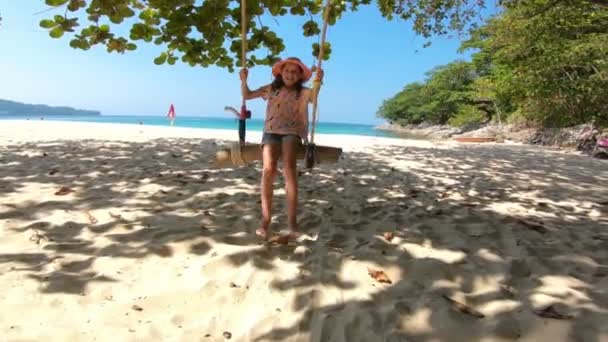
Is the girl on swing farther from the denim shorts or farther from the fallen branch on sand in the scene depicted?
the fallen branch on sand

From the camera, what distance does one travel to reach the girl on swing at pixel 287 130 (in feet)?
12.2

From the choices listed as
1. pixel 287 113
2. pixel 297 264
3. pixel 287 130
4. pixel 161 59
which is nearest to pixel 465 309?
pixel 297 264

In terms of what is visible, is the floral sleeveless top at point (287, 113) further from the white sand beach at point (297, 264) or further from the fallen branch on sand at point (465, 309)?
the fallen branch on sand at point (465, 309)

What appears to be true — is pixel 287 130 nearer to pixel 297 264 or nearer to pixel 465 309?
pixel 297 264

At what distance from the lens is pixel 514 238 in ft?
12.5

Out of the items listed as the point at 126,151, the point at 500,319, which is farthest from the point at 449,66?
the point at 500,319

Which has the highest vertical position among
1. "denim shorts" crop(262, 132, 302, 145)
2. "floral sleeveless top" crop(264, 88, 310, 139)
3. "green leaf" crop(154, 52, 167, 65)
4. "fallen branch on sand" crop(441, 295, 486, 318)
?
"green leaf" crop(154, 52, 167, 65)

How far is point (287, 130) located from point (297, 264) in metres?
1.23

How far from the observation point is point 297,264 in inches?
124

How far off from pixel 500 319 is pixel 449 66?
63.6 m

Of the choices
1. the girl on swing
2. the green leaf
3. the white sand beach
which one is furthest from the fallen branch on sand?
the green leaf

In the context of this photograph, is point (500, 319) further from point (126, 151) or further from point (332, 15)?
point (126, 151)

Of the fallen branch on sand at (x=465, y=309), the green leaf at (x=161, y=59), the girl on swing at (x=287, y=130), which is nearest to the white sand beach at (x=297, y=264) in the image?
the fallen branch on sand at (x=465, y=309)

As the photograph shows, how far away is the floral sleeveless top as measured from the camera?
3730 millimetres
